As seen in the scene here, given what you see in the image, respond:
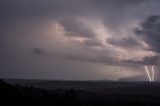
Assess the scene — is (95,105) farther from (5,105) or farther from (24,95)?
(5,105)

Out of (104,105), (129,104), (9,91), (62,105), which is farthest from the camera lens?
(129,104)

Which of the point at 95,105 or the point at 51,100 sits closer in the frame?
the point at 51,100

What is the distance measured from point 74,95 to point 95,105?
47.4 feet

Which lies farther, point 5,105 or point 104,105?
point 104,105

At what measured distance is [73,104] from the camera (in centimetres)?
11488

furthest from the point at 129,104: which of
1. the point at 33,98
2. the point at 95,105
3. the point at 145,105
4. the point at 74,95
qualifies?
the point at 33,98

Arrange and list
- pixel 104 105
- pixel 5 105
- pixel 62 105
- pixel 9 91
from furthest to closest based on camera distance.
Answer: pixel 104 105 < pixel 62 105 < pixel 9 91 < pixel 5 105

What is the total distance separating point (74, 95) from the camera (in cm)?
12775

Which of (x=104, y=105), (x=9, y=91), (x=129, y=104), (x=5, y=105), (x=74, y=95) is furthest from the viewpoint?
(x=129, y=104)

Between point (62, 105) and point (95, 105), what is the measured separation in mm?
31482

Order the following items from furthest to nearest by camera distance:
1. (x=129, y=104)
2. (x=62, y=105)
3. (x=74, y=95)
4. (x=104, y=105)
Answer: (x=129, y=104), (x=104, y=105), (x=74, y=95), (x=62, y=105)

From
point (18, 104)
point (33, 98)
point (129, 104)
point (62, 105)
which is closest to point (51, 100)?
point (62, 105)

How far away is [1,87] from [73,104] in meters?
25.4

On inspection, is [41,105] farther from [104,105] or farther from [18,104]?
[104,105]
